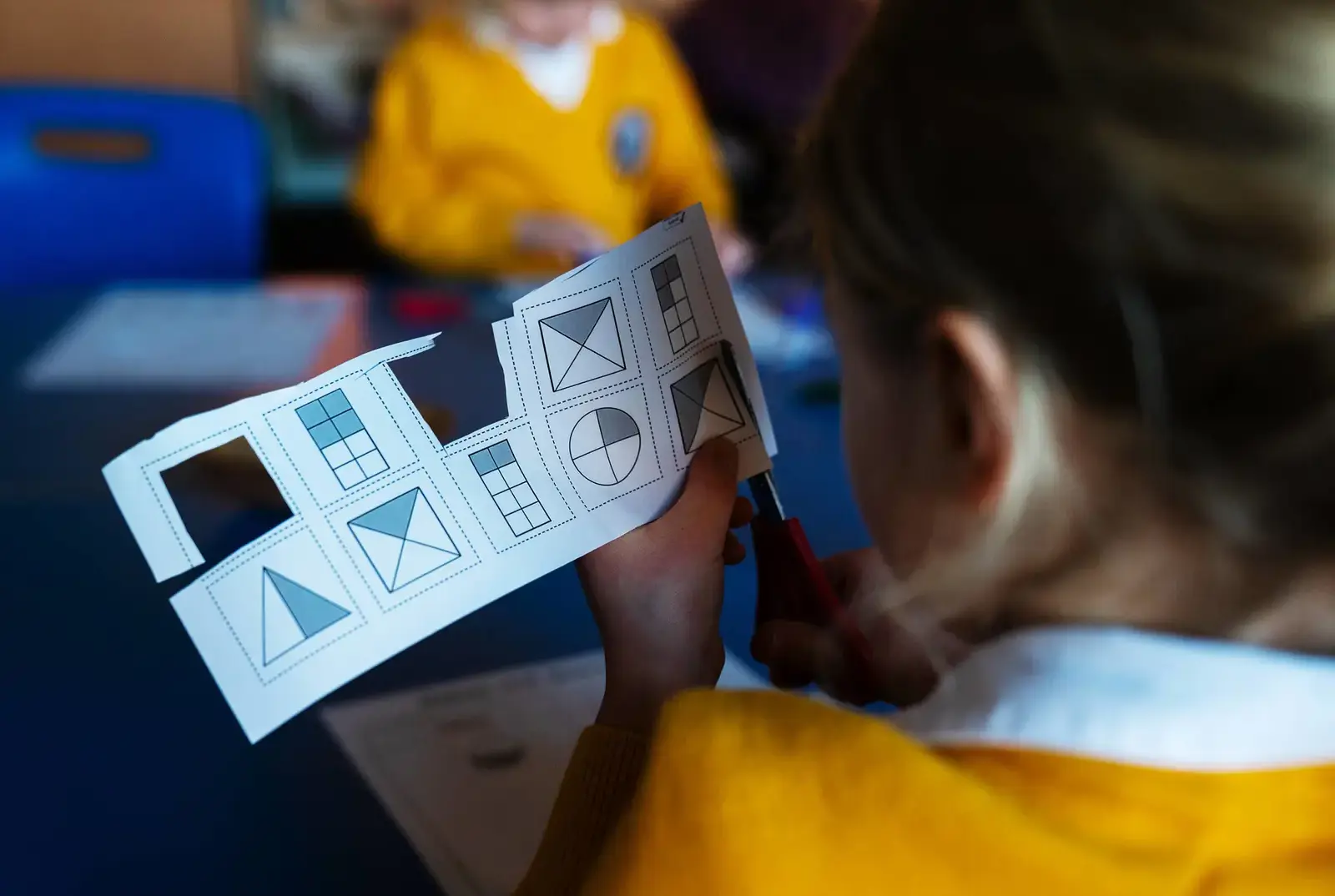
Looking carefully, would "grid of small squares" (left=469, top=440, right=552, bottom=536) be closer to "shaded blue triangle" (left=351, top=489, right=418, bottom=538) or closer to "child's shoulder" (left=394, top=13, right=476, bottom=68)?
"shaded blue triangle" (left=351, top=489, right=418, bottom=538)

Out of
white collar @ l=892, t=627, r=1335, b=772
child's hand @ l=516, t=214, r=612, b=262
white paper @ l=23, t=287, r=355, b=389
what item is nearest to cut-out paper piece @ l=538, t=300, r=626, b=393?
white collar @ l=892, t=627, r=1335, b=772

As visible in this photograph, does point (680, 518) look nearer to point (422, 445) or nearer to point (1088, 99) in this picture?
point (422, 445)

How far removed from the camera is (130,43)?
185cm

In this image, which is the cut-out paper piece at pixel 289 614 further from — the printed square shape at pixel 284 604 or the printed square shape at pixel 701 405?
the printed square shape at pixel 701 405

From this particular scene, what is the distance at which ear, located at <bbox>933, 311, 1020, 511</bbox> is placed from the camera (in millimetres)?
351

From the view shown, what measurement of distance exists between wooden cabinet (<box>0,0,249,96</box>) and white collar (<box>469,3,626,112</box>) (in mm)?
632

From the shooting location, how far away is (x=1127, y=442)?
343 millimetres

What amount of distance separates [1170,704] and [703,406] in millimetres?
253

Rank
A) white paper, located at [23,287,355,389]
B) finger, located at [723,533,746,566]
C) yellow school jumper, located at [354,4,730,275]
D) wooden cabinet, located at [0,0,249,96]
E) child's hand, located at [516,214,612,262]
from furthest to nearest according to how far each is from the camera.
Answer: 1. wooden cabinet, located at [0,0,249,96]
2. yellow school jumper, located at [354,4,730,275]
3. child's hand, located at [516,214,612,262]
4. white paper, located at [23,287,355,389]
5. finger, located at [723,533,746,566]

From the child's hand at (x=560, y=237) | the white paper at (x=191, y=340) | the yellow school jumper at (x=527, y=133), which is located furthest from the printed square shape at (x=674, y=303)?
the yellow school jumper at (x=527, y=133)

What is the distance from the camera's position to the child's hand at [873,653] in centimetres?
55

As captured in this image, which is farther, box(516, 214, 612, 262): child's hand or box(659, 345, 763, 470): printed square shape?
box(516, 214, 612, 262): child's hand

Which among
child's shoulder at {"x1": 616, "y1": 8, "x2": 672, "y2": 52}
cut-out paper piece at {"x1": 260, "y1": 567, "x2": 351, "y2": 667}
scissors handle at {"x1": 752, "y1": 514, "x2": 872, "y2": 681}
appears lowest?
scissors handle at {"x1": 752, "y1": 514, "x2": 872, "y2": 681}

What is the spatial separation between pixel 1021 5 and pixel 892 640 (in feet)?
1.09
